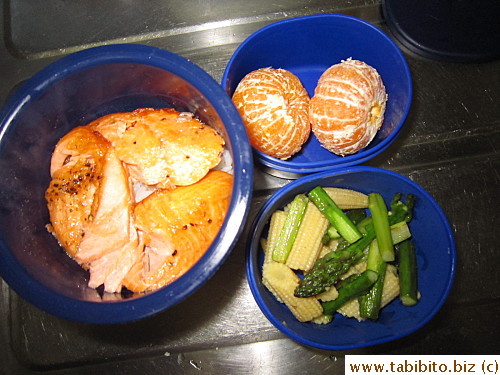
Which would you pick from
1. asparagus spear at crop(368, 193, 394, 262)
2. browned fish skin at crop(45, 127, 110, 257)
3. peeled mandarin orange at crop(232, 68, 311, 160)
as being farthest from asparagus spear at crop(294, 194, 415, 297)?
browned fish skin at crop(45, 127, 110, 257)

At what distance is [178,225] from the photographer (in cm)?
97

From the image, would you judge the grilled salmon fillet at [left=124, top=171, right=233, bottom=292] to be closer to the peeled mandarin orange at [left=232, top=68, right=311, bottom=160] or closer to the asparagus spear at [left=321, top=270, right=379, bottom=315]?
the peeled mandarin orange at [left=232, top=68, right=311, bottom=160]

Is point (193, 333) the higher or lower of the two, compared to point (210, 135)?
lower

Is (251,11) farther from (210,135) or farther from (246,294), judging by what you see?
(246,294)

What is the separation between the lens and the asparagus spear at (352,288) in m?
1.19

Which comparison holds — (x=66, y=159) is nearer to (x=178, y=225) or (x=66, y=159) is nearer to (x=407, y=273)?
(x=178, y=225)

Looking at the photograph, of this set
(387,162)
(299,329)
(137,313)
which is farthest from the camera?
(387,162)

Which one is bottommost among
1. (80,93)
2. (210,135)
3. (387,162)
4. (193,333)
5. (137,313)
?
(193,333)

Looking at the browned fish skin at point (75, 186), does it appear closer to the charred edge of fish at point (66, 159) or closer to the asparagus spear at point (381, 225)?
the charred edge of fish at point (66, 159)

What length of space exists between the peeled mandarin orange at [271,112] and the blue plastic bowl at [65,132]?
0.19 metres

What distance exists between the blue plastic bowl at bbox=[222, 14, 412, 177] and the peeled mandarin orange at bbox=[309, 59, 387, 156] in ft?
0.16

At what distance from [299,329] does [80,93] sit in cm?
87

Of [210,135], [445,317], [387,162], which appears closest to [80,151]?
[210,135]

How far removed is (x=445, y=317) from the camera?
134cm
